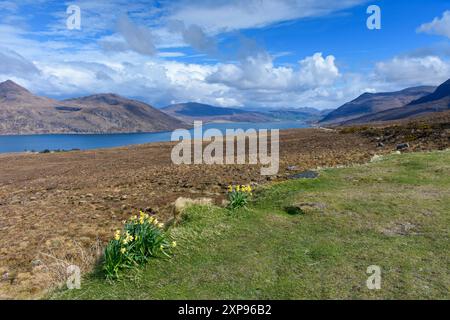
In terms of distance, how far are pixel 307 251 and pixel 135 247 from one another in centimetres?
382

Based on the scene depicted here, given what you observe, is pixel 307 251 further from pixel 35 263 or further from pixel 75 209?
pixel 75 209

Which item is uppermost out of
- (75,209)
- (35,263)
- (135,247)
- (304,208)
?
(304,208)

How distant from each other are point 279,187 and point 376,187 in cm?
345

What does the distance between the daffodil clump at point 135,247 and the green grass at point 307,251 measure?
241 millimetres

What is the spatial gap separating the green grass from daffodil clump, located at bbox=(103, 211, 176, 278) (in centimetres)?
24

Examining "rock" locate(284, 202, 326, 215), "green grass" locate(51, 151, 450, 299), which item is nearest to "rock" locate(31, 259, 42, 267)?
"green grass" locate(51, 151, 450, 299)

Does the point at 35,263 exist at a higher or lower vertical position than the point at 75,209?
lower

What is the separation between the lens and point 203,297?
6.50m

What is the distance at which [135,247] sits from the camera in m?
7.95

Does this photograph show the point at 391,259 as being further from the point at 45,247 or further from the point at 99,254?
the point at 45,247

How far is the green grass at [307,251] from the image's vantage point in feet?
21.7

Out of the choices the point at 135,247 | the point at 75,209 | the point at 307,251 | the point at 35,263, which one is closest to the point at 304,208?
the point at 307,251

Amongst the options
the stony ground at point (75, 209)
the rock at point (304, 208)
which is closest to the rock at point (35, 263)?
the stony ground at point (75, 209)

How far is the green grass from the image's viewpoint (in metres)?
6.63
